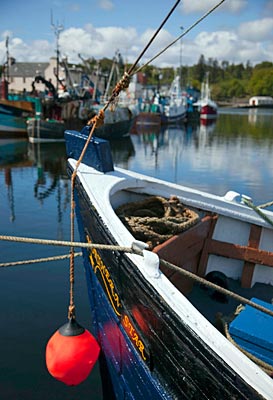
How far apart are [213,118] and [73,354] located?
7220cm

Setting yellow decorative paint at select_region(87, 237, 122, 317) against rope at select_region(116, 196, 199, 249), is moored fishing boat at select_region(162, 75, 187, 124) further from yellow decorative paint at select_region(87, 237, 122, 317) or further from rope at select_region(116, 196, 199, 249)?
yellow decorative paint at select_region(87, 237, 122, 317)

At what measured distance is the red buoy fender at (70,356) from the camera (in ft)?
8.84

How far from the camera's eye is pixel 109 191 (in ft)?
14.2

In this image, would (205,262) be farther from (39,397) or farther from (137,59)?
(137,59)

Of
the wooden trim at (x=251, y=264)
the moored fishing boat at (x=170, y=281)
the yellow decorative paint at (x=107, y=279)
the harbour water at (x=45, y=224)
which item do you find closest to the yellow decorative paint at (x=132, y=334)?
the moored fishing boat at (x=170, y=281)

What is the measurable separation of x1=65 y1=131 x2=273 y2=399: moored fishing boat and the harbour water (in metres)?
1.03

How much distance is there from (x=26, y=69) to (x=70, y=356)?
8028 cm

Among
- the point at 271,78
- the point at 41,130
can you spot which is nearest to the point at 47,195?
the point at 41,130

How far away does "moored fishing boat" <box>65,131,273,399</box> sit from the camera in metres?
2.05

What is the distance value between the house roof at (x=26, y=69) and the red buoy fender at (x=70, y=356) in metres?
76.5

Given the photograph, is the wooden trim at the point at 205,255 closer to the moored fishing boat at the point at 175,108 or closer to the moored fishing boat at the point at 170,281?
the moored fishing boat at the point at 170,281

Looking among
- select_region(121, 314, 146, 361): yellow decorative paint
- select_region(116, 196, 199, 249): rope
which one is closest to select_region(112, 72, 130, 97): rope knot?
select_region(116, 196, 199, 249): rope

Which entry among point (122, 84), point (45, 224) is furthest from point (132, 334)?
point (45, 224)

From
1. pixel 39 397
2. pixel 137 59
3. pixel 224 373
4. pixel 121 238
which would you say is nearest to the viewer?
pixel 224 373
